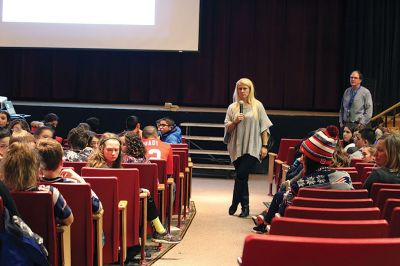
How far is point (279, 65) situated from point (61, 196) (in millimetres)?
10144

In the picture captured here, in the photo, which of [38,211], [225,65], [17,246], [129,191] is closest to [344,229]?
[17,246]

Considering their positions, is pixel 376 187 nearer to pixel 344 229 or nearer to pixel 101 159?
pixel 344 229

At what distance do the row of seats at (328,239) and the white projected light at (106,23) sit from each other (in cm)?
853

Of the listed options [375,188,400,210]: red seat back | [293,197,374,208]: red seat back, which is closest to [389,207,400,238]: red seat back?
[293,197,374,208]: red seat back

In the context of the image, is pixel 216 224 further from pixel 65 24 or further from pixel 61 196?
pixel 65 24

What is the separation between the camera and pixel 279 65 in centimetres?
1284

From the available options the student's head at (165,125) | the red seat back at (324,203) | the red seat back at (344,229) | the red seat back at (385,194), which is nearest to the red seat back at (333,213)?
the red seat back at (324,203)

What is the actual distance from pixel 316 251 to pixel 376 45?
10.3 m

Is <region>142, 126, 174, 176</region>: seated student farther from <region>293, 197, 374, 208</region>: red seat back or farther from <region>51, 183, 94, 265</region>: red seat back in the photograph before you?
<region>293, 197, 374, 208</region>: red seat back

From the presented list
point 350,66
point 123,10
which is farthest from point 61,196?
point 350,66

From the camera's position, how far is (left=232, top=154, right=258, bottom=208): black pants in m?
6.61

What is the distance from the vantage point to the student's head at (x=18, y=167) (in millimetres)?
2873

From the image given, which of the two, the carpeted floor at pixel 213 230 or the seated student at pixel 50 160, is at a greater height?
the seated student at pixel 50 160

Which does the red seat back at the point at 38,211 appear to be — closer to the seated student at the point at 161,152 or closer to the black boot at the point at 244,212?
the seated student at the point at 161,152
